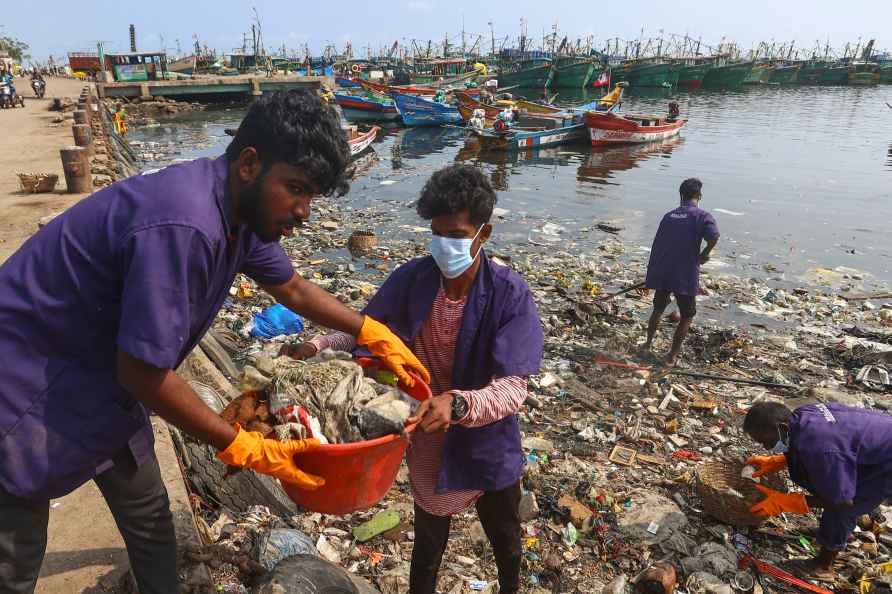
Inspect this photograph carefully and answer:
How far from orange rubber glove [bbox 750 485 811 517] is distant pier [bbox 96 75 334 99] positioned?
32333 millimetres

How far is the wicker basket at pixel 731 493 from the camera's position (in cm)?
361

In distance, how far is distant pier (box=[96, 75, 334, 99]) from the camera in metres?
33.4

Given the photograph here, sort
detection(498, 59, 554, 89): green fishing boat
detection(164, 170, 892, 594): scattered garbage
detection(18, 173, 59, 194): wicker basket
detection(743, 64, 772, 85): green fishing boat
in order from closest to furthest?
1. detection(164, 170, 892, 594): scattered garbage
2. detection(18, 173, 59, 194): wicker basket
3. detection(498, 59, 554, 89): green fishing boat
4. detection(743, 64, 772, 85): green fishing boat

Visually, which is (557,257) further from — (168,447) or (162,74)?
(162,74)

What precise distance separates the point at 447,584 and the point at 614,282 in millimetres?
6467

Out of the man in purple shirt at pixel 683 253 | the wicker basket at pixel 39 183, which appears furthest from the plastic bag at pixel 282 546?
the wicker basket at pixel 39 183

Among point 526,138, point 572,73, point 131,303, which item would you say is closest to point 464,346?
point 131,303

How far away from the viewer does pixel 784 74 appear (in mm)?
62156

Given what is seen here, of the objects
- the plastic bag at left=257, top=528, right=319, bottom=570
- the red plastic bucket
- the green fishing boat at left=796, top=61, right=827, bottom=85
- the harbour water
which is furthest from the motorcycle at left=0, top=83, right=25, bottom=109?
the green fishing boat at left=796, top=61, right=827, bottom=85

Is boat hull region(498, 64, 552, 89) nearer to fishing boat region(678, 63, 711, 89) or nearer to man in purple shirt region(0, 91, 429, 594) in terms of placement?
fishing boat region(678, 63, 711, 89)

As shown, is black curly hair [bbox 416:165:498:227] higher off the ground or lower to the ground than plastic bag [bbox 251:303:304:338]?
higher

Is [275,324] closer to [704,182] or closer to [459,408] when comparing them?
[459,408]

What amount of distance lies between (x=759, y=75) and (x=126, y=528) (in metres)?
72.4

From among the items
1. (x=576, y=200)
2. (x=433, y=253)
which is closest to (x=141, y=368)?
(x=433, y=253)
